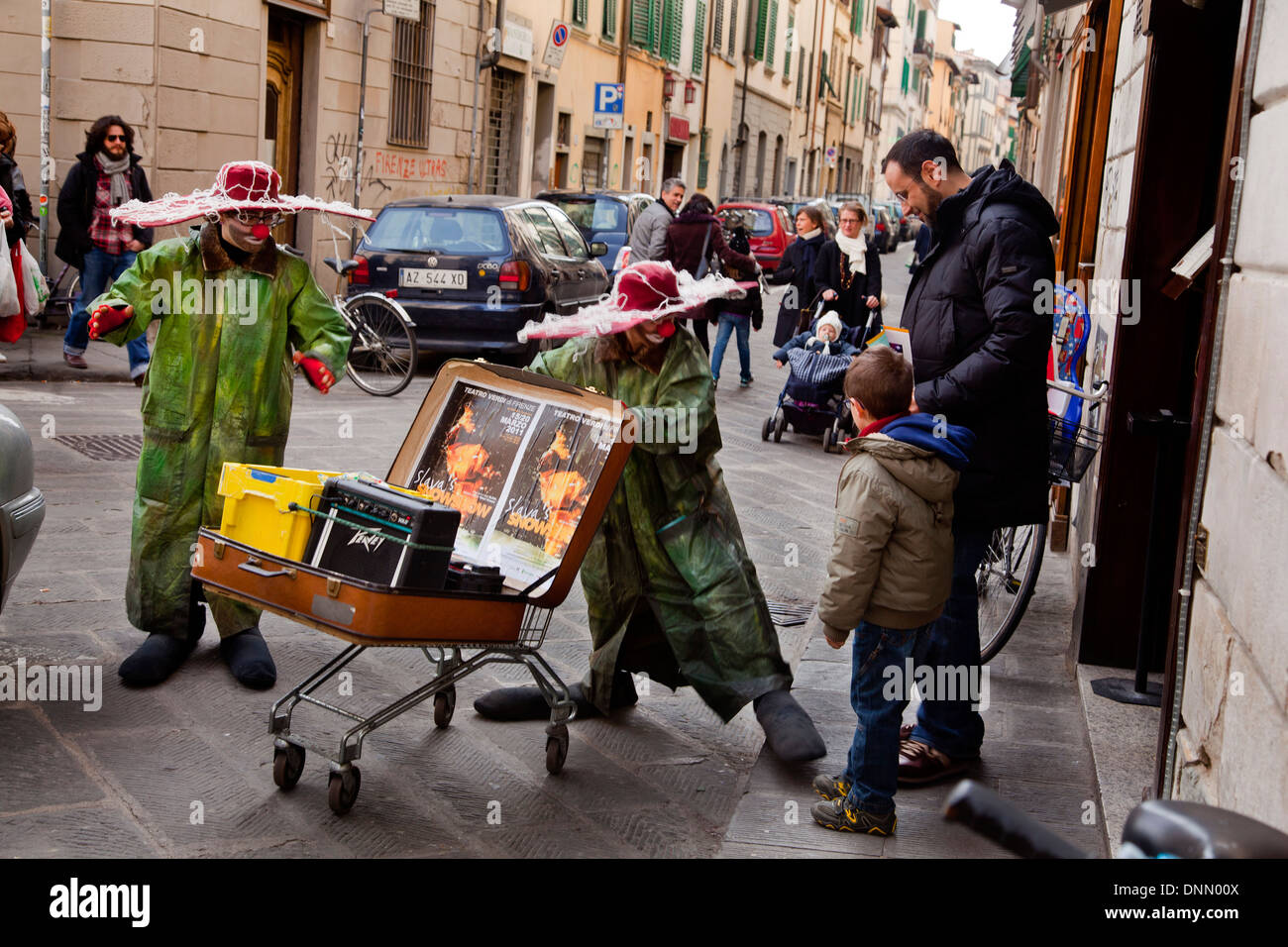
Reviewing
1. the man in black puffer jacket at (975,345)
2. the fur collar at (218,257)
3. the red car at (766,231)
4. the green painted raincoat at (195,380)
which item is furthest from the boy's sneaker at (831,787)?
the red car at (766,231)

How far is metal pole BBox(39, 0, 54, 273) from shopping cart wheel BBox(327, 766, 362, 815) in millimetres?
10550

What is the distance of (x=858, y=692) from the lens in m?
3.63

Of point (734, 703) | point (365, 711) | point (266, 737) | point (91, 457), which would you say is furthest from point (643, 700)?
point (91, 457)

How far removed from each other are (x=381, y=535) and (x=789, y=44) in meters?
44.5

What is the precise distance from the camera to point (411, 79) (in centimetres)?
1842

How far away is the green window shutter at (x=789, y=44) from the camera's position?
148ft

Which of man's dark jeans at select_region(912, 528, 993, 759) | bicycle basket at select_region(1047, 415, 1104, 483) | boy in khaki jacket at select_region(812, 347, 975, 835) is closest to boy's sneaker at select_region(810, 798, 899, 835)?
boy in khaki jacket at select_region(812, 347, 975, 835)

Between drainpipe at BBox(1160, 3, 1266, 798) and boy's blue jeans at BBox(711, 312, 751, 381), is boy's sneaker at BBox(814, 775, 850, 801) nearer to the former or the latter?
drainpipe at BBox(1160, 3, 1266, 798)

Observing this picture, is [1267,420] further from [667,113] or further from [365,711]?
[667,113]

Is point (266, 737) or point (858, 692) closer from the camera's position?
point (858, 692)

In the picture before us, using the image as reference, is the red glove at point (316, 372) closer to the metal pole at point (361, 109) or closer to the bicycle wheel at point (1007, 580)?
the bicycle wheel at point (1007, 580)

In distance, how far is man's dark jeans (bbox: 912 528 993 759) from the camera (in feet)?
13.0
